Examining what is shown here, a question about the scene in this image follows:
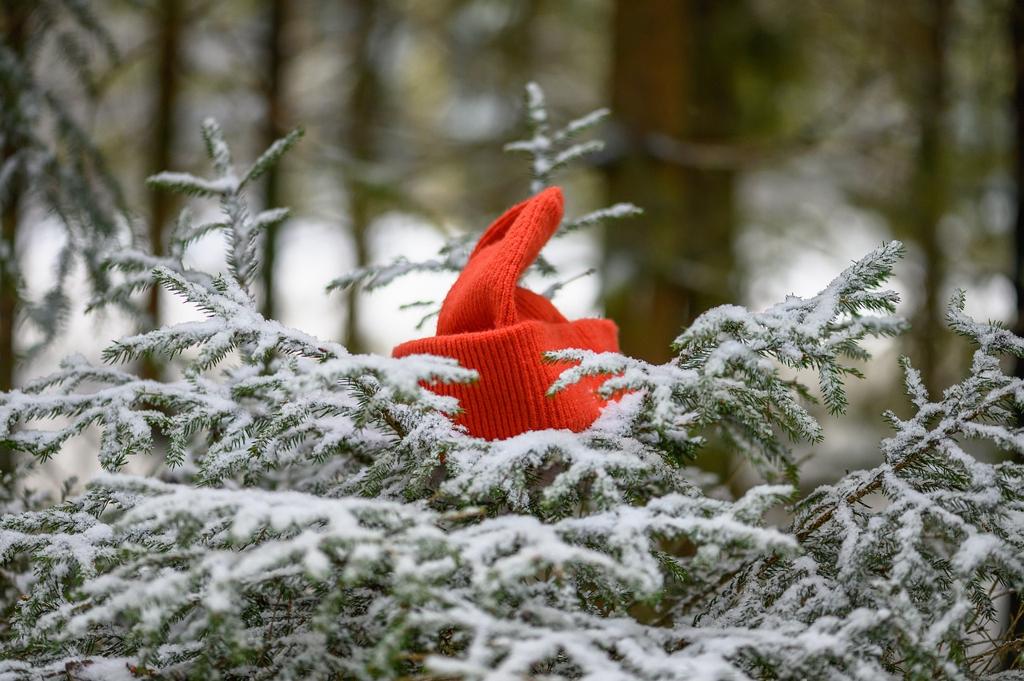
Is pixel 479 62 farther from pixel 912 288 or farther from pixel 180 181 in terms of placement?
pixel 180 181

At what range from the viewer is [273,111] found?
3.55 metres

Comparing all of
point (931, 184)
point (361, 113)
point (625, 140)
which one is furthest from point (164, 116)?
point (931, 184)

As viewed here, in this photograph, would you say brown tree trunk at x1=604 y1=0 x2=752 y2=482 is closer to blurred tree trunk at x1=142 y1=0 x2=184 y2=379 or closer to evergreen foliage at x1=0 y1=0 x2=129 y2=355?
evergreen foliage at x1=0 y1=0 x2=129 y2=355

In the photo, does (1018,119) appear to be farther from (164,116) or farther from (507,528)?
(164,116)

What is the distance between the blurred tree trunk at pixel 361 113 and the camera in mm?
4598

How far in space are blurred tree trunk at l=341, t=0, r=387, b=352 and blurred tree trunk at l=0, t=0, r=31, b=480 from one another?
7.11ft

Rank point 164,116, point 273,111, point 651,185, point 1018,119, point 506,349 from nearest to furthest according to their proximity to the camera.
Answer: point 506,349, point 1018,119, point 651,185, point 164,116, point 273,111

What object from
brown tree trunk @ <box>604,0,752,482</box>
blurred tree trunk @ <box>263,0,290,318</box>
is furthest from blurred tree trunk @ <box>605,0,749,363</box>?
blurred tree trunk @ <box>263,0,290,318</box>

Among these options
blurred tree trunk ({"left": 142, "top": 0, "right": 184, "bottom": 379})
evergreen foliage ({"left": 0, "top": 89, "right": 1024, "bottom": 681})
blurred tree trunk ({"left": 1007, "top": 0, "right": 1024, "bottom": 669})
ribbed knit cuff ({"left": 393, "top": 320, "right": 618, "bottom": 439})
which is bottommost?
evergreen foliage ({"left": 0, "top": 89, "right": 1024, "bottom": 681})

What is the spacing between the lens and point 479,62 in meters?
5.14

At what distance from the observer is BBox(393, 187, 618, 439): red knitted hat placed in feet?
3.65

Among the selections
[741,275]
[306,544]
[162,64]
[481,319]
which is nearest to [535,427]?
[481,319]

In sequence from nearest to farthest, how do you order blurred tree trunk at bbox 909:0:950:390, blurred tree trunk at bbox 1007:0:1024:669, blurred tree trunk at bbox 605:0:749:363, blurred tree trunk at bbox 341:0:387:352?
blurred tree trunk at bbox 1007:0:1024:669 < blurred tree trunk at bbox 605:0:749:363 < blurred tree trunk at bbox 909:0:950:390 < blurred tree trunk at bbox 341:0:387:352

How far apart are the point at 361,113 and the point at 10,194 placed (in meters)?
2.80
